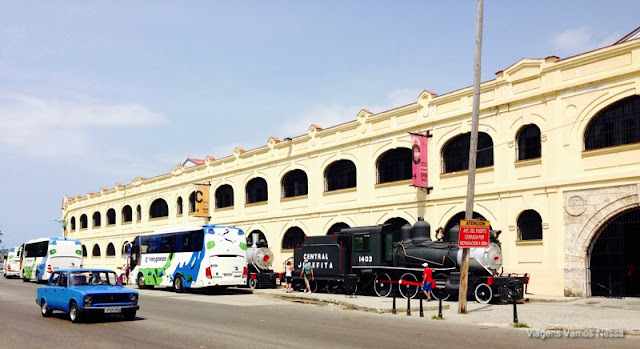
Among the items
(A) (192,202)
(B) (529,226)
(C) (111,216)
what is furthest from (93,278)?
(C) (111,216)

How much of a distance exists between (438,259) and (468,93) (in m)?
9.06

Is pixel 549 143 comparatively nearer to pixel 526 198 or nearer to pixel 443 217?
pixel 526 198

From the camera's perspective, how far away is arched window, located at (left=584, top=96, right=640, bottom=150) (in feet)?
77.6

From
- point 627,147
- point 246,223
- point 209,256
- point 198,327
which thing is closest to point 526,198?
point 627,147

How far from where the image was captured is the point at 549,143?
2622cm

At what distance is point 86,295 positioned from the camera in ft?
51.4

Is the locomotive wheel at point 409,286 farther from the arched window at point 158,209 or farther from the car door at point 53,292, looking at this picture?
the arched window at point 158,209

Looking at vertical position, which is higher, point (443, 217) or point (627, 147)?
point (627, 147)

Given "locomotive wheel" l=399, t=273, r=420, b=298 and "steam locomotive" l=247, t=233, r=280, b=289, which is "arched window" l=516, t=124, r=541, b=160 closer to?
"locomotive wheel" l=399, t=273, r=420, b=298

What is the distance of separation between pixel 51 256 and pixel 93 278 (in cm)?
2622

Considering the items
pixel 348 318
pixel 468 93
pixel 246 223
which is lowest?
pixel 348 318

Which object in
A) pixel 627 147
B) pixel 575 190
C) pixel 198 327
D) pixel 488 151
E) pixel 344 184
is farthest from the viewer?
pixel 344 184

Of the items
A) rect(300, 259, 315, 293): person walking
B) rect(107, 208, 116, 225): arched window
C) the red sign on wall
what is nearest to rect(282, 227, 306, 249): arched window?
rect(300, 259, 315, 293): person walking

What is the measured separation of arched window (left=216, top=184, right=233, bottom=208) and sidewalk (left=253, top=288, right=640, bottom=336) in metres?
22.2
